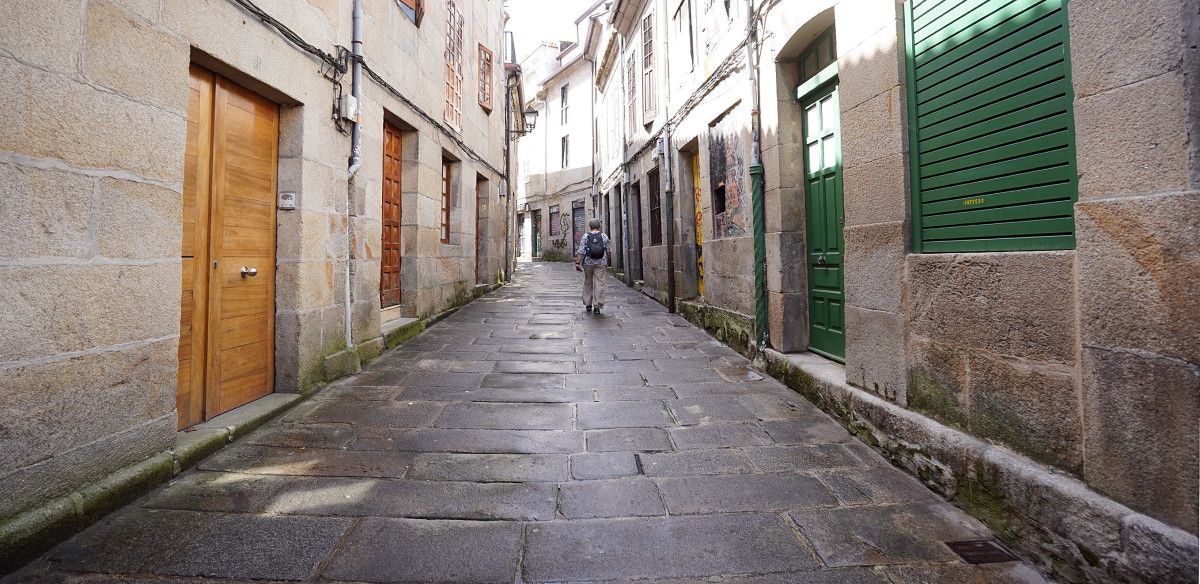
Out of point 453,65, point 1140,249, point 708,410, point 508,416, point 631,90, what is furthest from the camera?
point 631,90

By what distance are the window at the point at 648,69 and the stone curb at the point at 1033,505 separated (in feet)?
24.7

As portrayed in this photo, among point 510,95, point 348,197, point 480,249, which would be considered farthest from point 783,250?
point 510,95

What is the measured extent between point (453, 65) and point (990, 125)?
7.28 m

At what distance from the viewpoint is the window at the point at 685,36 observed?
7245mm

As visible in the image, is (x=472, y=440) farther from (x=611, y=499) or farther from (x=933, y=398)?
(x=933, y=398)

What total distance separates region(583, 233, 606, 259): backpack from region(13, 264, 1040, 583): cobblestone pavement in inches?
163

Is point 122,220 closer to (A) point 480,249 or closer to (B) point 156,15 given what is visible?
(B) point 156,15

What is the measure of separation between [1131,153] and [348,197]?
5.04m

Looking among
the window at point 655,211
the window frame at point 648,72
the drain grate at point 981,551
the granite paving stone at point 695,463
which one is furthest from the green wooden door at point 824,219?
the window at point 655,211

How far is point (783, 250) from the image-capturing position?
4547 mm

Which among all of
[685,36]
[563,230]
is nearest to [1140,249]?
[685,36]

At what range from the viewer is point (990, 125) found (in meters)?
2.43

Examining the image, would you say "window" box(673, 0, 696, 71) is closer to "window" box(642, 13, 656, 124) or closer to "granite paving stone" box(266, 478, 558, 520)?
"window" box(642, 13, 656, 124)

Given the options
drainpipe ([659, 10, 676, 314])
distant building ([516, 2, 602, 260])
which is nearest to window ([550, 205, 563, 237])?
distant building ([516, 2, 602, 260])
